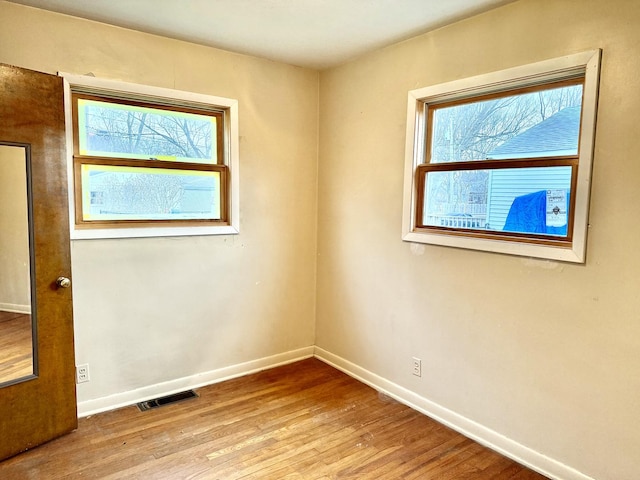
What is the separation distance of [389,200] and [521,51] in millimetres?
1208

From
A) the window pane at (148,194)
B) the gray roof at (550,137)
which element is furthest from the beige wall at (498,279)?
the window pane at (148,194)

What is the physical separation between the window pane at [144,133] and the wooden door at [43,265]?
1.21 ft

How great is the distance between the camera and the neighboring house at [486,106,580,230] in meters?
2.09

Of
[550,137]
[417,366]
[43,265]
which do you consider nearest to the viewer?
[550,137]

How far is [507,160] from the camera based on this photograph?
2.34 m

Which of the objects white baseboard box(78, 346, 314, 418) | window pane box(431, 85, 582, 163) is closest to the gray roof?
window pane box(431, 85, 582, 163)

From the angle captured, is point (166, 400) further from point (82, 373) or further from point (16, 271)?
point (16, 271)

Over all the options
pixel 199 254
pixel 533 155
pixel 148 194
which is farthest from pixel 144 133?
Answer: pixel 533 155

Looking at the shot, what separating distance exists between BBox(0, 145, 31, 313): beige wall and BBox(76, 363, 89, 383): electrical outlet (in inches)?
22.8

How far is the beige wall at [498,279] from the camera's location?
1.87 metres

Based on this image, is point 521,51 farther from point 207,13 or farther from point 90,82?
point 90,82

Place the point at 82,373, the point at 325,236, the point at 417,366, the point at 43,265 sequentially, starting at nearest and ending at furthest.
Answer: the point at 43,265 → the point at 82,373 → the point at 417,366 → the point at 325,236

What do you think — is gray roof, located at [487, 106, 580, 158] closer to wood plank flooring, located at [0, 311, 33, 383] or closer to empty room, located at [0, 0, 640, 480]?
empty room, located at [0, 0, 640, 480]

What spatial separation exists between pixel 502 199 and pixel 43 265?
265 cm
